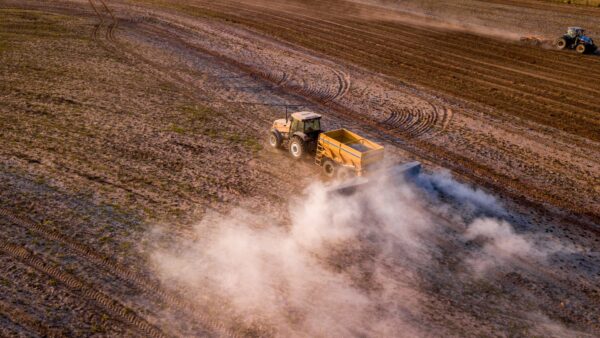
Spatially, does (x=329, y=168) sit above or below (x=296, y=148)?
below

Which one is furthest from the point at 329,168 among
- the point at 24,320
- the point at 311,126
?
the point at 24,320

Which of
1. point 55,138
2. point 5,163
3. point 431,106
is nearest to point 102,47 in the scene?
point 55,138

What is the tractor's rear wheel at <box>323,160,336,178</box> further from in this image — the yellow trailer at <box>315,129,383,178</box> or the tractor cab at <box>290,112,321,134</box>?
the tractor cab at <box>290,112,321,134</box>

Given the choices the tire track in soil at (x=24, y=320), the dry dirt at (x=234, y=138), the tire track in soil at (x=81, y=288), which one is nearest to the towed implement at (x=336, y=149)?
the dry dirt at (x=234, y=138)

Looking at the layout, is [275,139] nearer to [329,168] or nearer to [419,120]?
[329,168]

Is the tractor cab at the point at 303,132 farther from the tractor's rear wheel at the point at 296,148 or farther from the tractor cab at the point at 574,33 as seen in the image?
the tractor cab at the point at 574,33

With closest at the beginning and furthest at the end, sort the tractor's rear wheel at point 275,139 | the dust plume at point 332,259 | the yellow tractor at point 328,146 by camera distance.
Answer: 1. the dust plume at point 332,259
2. the yellow tractor at point 328,146
3. the tractor's rear wheel at point 275,139

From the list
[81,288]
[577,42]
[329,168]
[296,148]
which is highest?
[577,42]

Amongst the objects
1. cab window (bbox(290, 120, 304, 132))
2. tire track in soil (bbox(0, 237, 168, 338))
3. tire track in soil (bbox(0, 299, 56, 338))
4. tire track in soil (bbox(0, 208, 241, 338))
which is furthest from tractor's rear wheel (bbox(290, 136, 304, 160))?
tire track in soil (bbox(0, 299, 56, 338))
